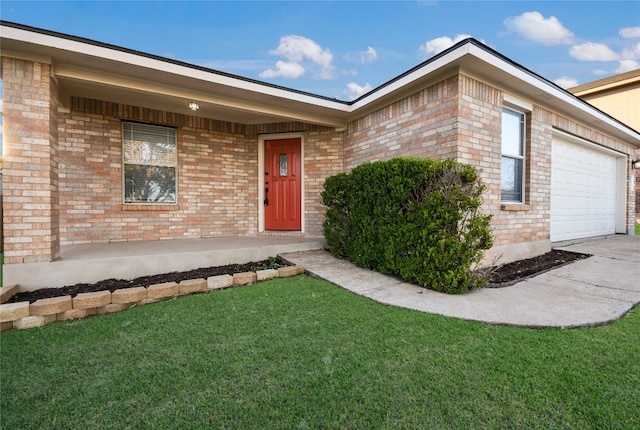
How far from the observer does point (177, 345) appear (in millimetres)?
2287

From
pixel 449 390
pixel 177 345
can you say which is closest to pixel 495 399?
pixel 449 390

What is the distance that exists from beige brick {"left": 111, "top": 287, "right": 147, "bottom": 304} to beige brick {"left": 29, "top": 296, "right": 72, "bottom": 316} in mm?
370

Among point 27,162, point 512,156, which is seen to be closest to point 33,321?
point 27,162

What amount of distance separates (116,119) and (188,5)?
2743 millimetres

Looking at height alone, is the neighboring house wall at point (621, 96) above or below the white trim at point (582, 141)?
above

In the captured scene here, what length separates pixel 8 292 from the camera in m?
3.12

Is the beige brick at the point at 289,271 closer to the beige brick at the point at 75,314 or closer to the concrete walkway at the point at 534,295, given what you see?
the concrete walkway at the point at 534,295

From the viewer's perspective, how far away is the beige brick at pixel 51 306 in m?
2.74

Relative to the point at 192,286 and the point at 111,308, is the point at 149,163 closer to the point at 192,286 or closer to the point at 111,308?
the point at 192,286

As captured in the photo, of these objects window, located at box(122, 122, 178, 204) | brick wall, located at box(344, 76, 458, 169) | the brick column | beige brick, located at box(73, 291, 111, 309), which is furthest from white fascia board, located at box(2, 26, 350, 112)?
beige brick, located at box(73, 291, 111, 309)

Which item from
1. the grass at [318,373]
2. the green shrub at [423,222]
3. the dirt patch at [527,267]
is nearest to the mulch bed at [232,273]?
the dirt patch at [527,267]

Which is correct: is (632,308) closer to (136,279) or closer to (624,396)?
(624,396)

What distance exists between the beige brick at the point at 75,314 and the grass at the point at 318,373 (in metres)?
0.14

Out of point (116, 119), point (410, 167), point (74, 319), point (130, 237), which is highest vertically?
point (116, 119)
